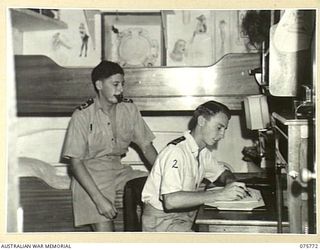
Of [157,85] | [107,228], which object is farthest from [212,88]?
[107,228]

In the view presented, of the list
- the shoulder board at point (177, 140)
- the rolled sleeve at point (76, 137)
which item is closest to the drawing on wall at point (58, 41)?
the rolled sleeve at point (76, 137)

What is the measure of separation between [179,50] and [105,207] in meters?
0.30

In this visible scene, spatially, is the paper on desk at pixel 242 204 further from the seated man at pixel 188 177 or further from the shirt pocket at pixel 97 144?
the shirt pocket at pixel 97 144

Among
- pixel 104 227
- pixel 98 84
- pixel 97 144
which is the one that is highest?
pixel 98 84

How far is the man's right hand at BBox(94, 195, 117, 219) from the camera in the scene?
33.1 inches

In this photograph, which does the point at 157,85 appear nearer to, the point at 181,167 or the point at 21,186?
the point at 181,167

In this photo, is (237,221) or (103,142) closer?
(237,221)

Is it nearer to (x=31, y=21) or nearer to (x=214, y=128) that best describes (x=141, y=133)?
(x=214, y=128)

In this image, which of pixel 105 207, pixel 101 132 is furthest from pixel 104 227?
pixel 101 132

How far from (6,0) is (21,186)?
29 cm

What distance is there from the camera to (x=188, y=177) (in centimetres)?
82

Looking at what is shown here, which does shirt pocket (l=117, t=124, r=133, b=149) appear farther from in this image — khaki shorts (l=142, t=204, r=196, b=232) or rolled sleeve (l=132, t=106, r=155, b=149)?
khaki shorts (l=142, t=204, r=196, b=232)

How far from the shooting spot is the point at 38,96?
818 millimetres

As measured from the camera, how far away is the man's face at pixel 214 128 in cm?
83
